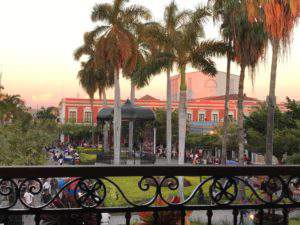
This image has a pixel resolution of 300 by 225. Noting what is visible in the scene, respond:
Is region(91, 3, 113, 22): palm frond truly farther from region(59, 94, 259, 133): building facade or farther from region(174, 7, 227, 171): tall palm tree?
region(59, 94, 259, 133): building facade

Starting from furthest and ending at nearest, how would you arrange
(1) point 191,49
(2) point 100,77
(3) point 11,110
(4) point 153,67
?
(3) point 11,110 → (2) point 100,77 → (4) point 153,67 → (1) point 191,49

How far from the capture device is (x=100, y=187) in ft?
6.93

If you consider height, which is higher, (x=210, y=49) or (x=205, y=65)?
(x=210, y=49)

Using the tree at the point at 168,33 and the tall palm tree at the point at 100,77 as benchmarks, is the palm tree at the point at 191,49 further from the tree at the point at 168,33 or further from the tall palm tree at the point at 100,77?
the tall palm tree at the point at 100,77

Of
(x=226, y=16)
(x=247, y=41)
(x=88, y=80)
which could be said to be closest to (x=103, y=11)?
(x=226, y=16)

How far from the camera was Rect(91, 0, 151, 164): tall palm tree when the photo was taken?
1088 inches

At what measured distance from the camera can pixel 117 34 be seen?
27703 mm

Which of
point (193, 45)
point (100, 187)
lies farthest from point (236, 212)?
point (193, 45)

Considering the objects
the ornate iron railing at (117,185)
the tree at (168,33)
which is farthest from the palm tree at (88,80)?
the ornate iron railing at (117,185)

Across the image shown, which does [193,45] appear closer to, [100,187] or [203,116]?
[100,187]

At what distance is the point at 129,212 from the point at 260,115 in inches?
1361

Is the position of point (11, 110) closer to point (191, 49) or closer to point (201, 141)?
point (201, 141)

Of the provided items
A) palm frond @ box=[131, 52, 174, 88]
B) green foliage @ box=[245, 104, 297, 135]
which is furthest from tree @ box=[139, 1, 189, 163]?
green foliage @ box=[245, 104, 297, 135]

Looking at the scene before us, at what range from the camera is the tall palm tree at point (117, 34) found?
1088 inches
